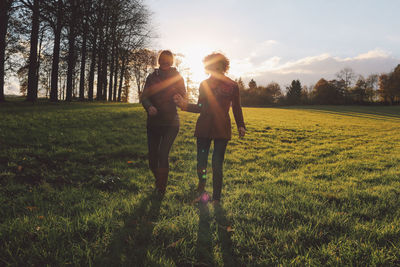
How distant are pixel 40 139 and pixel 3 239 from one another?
5432 millimetres

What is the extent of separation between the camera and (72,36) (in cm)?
1845

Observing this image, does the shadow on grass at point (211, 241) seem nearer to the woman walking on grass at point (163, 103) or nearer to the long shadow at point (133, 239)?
the long shadow at point (133, 239)

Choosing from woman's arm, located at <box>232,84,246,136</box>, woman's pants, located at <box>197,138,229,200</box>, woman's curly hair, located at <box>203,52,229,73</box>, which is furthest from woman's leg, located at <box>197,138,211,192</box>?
woman's curly hair, located at <box>203,52,229,73</box>

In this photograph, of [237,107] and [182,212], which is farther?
[237,107]

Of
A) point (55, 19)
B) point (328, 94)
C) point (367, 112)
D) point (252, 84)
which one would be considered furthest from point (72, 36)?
point (252, 84)

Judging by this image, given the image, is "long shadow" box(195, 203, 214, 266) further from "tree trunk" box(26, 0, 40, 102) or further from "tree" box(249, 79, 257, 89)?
"tree" box(249, 79, 257, 89)

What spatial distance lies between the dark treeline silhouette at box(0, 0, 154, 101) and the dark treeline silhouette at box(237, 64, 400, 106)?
5052 cm

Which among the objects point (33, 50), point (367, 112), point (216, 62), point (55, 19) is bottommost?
point (216, 62)

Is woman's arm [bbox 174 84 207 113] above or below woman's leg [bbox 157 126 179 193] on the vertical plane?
above

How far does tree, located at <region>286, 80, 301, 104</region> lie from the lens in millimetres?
72938

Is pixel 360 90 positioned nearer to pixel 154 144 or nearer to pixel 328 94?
pixel 328 94

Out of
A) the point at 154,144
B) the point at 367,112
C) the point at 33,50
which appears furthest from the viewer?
the point at 367,112

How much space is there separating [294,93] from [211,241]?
80667 mm

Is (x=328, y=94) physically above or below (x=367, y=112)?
→ above
